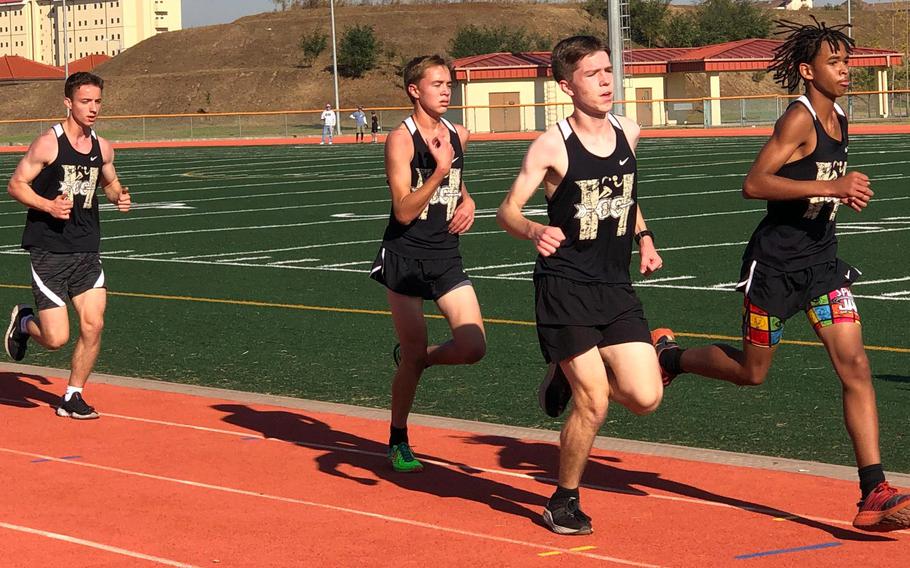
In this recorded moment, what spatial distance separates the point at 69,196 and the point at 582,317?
4.51 meters

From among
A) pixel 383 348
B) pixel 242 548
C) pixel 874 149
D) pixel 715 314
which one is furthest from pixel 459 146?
pixel 874 149

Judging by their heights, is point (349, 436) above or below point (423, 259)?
below

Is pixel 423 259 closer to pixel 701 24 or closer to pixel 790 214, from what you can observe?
pixel 790 214

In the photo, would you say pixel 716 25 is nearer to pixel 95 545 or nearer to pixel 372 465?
pixel 372 465

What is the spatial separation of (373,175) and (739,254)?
21724 millimetres

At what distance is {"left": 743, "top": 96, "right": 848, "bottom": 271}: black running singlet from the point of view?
7164mm

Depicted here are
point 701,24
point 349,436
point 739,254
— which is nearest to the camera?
point 349,436

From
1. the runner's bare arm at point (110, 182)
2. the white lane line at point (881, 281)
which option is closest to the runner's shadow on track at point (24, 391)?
the runner's bare arm at point (110, 182)

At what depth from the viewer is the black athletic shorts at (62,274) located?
1034 cm

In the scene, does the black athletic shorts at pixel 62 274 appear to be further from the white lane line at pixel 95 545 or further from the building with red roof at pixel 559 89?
the building with red roof at pixel 559 89

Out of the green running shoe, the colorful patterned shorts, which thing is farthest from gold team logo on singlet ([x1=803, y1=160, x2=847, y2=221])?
the green running shoe

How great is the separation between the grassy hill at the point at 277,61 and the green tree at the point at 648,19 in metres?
8.56

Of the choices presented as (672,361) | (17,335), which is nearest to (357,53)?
(17,335)

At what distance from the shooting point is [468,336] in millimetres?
8289
